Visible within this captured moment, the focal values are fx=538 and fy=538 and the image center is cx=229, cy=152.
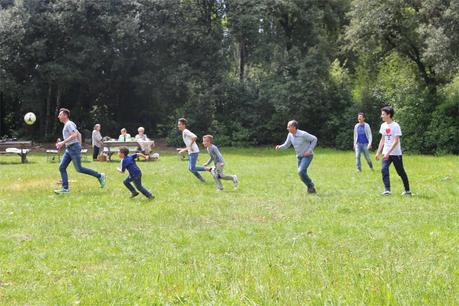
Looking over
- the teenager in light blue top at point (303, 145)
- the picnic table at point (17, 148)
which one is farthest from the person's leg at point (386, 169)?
the picnic table at point (17, 148)

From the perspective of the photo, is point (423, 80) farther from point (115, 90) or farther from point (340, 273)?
point (340, 273)

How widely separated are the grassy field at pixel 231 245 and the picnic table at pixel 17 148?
9293mm

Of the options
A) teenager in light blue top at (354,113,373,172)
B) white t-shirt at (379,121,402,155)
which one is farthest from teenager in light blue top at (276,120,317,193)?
teenager in light blue top at (354,113,373,172)

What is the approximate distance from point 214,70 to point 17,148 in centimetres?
1621

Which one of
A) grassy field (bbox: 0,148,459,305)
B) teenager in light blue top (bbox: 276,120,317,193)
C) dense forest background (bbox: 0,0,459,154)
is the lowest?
grassy field (bbox: 0,148,459,305)

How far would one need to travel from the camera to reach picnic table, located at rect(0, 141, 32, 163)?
22734 millimetres

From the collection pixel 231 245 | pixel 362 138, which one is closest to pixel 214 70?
pixel 362 138

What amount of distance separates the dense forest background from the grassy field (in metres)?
17.3

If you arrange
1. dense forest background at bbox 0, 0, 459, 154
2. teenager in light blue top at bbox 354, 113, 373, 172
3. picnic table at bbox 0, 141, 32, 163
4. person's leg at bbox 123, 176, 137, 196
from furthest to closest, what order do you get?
dense forest background at bbox 0, 0, 459, 154
picnic table at bbox 0, 141, 32, 163
teenager in light blue top at bbox 354, 113, 373, 172
person's leg at bbox 123, 176, 137, 196

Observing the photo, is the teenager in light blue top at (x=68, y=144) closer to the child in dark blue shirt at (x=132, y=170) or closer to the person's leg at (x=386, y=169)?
the child in dark blue shirt at (x=132, y=170)

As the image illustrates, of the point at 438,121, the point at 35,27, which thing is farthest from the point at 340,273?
the point at 35,27

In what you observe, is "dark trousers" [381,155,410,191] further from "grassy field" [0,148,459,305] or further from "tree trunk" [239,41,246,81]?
"tree trunk" [239,41,246,81]

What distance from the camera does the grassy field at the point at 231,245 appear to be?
5023mm

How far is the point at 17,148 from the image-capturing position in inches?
912
